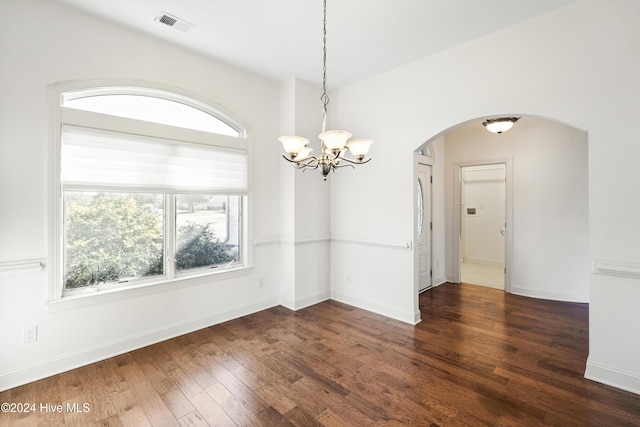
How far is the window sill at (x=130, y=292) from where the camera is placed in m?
2.62

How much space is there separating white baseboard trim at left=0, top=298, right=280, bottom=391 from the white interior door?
9.59ft

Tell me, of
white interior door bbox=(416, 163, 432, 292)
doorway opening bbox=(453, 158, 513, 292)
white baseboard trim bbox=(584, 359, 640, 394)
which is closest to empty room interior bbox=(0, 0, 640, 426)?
white baseboard trim bbox=(584, 359, 640, 394)

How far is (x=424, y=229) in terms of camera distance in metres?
4.93

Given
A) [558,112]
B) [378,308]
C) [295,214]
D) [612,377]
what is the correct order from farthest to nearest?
[295,214] → [378,308] → [558,112] → [612,377]

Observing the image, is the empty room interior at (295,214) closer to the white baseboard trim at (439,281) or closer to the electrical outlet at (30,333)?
the electrical outlet at (30,333)

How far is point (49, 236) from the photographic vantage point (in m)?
2.54

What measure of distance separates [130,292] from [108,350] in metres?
0.57

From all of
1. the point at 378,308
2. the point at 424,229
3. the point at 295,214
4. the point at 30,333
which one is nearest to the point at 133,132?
the point at 30,333

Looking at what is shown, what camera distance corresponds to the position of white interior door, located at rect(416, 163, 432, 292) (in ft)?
15.9

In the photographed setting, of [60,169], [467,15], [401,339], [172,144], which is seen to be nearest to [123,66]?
[172,144]

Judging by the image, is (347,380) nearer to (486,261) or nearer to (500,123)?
(500,123)

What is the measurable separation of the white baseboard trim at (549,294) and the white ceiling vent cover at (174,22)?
19.1ft

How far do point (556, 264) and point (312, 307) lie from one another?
382cm

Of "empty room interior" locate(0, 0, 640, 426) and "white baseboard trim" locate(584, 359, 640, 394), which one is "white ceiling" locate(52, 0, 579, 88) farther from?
"white baseboard trim" locate(584, 359, 640, 394)
